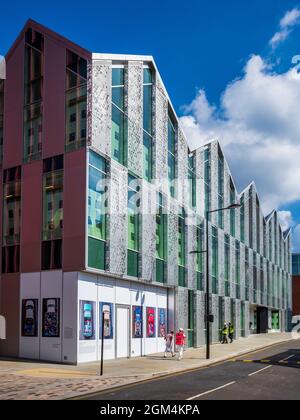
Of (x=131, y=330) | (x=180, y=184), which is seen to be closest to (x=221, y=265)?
(x=180, y=184)

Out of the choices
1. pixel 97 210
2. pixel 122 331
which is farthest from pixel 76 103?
pixel 122 331

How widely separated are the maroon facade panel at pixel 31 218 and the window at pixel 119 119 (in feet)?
13.8

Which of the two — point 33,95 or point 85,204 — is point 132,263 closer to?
point 85,204

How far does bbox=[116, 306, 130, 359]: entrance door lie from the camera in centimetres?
2989

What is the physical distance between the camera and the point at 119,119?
101ft

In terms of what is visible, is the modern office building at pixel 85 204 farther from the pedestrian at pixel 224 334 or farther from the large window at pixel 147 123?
the pedestrian at pixel 224 334

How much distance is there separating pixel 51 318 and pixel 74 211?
5.24 metres

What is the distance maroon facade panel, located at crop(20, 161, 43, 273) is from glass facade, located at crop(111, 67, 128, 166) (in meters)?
4.20

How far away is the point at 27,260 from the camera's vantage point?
28594mm

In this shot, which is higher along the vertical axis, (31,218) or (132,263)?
(31,218)

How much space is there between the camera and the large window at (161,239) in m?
35.0

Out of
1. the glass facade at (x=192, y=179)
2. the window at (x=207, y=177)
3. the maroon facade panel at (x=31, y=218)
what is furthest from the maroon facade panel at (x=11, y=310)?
the window at (x=207, y=177)

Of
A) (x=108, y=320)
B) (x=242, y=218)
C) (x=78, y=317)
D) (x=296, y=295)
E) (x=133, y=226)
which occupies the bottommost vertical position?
(x=296, y=295)
